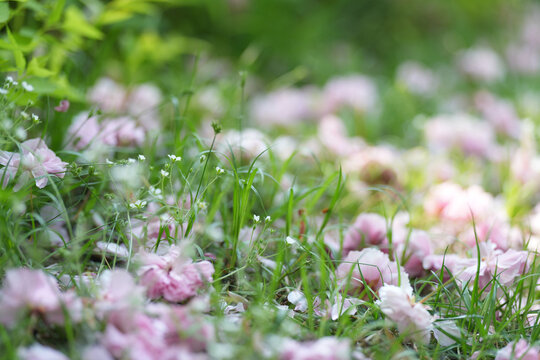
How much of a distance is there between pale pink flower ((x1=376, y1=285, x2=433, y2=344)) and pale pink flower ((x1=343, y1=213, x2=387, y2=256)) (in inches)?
13.0

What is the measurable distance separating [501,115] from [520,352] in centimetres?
154

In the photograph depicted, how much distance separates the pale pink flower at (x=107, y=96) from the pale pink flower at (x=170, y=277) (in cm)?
84

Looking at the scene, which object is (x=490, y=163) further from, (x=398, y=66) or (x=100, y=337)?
(x=100, y=337)

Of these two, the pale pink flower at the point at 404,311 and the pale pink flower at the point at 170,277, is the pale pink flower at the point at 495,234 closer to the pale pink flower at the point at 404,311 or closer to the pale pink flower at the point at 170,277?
the pale pink flower at the point at 404,311

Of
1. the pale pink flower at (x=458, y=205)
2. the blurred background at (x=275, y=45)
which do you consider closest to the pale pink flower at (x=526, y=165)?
the pale pink flower at (x=458, y=205)

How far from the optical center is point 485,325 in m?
0.90

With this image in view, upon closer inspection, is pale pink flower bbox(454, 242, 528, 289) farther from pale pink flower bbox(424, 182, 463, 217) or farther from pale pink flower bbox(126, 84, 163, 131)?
pale pink flower bbox(126, 84, 163, 131)

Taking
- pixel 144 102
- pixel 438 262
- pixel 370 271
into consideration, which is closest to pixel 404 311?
pixel 370 271

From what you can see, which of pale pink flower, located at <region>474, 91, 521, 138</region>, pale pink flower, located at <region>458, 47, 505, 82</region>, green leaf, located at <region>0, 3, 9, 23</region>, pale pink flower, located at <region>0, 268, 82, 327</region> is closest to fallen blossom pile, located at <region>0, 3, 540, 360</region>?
pale pink flower, located at <region>0, 268, 82, 327</region>

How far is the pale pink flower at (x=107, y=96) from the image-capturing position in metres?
1.55

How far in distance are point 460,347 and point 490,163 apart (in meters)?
1.03

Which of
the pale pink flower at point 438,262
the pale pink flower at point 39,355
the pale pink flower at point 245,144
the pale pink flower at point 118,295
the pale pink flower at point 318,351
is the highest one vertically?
the pale pink flower at point 245,144

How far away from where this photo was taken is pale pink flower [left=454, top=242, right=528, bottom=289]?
0.95 meters

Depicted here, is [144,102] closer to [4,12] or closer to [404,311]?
[4,12]
